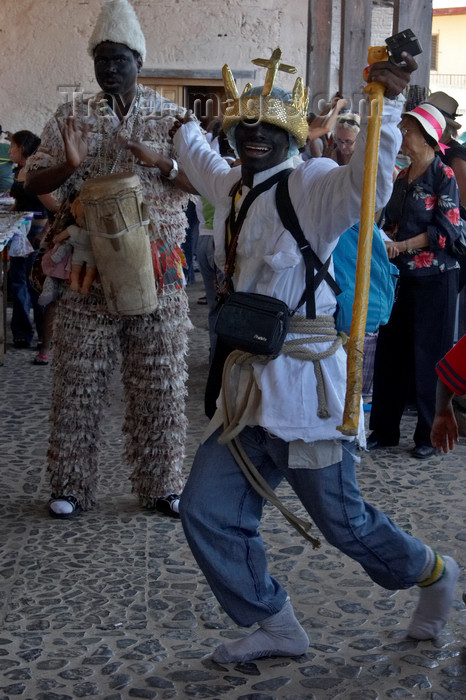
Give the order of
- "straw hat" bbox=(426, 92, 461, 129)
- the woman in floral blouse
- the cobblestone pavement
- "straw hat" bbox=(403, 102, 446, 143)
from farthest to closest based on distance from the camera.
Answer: "straw hat" bbox=(426, 92, 461, 129) < the woman in floral blouse < "straw hat" bbox=(403, 102, 446, 143) < the cobblestone pavement

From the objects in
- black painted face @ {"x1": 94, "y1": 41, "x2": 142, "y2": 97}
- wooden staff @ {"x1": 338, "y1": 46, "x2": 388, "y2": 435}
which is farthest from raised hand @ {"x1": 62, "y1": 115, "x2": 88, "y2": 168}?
wooden staff @ {"x1": 338, "y1": 46, "x2": 388, "y2": 435}

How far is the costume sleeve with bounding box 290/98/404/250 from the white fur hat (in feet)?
4.93

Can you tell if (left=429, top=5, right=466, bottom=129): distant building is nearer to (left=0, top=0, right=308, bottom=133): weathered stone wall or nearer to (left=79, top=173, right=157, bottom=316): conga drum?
(left=0, top=0, right=308, bottom=133): weathered stone wall

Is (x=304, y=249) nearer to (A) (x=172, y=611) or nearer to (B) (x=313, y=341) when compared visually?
(B) (x=313, y=341)

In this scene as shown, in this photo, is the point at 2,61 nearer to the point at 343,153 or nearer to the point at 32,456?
the point at 343,153

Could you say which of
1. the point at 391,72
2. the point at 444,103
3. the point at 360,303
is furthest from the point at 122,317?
the point at 444,103

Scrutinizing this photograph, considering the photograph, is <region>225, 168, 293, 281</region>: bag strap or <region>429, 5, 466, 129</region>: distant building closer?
<region>225, 168, 293, 281</region>: bag strap

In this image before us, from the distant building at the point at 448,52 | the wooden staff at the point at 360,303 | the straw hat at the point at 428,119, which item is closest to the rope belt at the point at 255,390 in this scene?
the wooden staff at the point at 360,303

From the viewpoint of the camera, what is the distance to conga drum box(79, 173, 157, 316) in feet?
12.3

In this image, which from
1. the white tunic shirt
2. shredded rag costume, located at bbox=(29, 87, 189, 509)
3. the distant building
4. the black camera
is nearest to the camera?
the black camera

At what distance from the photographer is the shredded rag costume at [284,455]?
276cm

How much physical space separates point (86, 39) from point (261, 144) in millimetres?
13764

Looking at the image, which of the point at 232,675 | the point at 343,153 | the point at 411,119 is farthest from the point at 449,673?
the point at 343,153

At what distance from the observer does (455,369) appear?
2.77m
